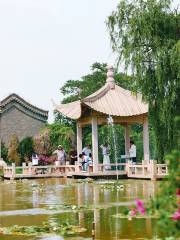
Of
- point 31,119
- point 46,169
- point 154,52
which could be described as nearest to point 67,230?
point 154,52

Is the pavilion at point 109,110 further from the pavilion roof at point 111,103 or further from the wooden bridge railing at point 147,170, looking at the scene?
the wooden bridge railing at point 147,170

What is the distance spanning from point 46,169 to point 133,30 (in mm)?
10497

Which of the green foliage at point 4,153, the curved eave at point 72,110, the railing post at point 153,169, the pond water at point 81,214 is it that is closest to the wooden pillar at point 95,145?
the curved eave at point 72,110

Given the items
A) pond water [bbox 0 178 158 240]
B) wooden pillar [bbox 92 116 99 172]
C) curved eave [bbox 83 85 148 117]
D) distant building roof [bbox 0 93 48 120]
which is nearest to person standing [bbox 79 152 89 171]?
wooden pillar [bbox 92 116 99 172]

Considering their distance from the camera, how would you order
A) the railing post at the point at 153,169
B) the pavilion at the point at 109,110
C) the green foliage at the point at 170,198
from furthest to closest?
the pavilion at the point at 109,110, the railing post at the point at 153,169, the green foliage at the point at 170,198

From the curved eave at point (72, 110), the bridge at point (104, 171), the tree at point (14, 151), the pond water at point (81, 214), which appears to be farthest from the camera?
the tree at point (14, 151)

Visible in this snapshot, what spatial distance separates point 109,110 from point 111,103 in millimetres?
626

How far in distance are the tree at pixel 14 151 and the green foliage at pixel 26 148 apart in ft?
1.03

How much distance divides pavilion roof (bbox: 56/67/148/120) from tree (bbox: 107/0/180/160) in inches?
137

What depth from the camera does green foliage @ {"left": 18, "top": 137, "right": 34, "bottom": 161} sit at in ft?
124

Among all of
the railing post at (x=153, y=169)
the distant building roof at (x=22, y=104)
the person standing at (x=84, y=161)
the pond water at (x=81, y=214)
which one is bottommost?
the pond water at (x=81, y=214)

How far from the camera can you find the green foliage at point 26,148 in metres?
37.7

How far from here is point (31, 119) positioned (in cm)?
4188

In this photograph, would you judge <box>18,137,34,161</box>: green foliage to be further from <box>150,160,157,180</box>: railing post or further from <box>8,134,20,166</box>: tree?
<box>150,160,157,180</box>: railing post
